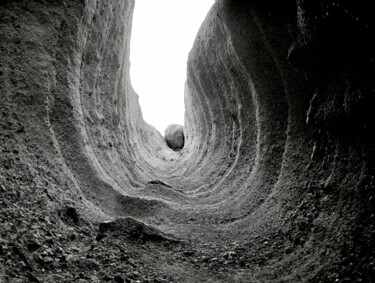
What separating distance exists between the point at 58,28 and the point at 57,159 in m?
1.58

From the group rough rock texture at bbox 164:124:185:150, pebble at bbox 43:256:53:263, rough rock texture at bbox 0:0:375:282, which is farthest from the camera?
rough rock texture at bbox 164:124:185:150

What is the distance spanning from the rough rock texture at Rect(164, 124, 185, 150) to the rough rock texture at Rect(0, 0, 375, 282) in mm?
14595

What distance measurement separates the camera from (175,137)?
795 inches

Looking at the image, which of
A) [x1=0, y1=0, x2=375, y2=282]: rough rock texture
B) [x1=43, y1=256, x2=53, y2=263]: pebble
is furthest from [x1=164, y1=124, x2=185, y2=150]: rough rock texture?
[x1=43, y1=256, x2=53, y2=263]: pebble

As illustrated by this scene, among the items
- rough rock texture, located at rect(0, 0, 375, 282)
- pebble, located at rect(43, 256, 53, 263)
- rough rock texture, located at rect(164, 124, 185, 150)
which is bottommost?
pebble, located at rect(43, 256, 53, 263)

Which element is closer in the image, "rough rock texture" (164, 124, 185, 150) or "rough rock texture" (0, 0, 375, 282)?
"rough rock texture" (0, 0, 375, 282)

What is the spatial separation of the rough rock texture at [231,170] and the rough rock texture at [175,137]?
47.9ft

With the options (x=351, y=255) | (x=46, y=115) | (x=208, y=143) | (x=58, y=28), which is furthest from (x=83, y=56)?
(x=208, y=143)

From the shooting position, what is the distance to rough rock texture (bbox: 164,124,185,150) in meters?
19.9

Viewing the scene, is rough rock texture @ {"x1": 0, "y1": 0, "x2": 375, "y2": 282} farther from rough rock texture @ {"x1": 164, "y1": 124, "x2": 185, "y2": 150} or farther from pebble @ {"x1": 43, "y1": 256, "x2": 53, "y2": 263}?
rough rock texture @ {"x1": 164, "y1": 124, "x2": 185, "y2": 150}

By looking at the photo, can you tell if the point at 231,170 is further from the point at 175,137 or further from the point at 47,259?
the point at 175,137

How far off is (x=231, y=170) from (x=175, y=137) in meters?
15.0

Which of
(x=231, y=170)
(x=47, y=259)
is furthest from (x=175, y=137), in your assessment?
(x=47, y=259)

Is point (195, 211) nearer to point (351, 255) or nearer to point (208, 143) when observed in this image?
point (351, 255)
